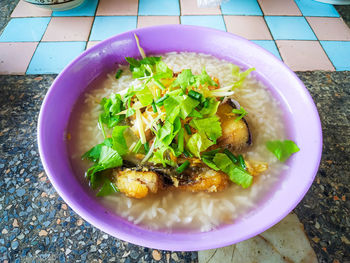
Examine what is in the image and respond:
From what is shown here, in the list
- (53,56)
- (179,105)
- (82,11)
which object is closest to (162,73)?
(179,105)

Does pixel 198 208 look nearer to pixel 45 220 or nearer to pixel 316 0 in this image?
pixel 45 220

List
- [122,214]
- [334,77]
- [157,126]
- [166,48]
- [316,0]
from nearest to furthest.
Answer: [122,214]
[157,126]
[166,48]
[334,77]
[316,0]

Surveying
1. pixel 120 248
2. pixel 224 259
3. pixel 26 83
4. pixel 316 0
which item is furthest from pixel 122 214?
pixel 316 0

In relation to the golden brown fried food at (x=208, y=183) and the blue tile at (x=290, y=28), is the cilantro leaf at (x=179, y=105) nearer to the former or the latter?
the golden brown fried food at (x=208, y=183)

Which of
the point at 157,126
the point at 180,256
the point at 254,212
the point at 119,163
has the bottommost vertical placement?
the point at 180,256

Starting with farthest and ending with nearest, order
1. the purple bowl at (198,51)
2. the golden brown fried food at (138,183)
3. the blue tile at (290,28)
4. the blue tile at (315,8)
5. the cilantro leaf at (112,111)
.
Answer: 1. the blue tile at (315,8)
2. the blue tile at (290,28)
3. the cilantro leaf at (112,111)
4. the golden brown fried food at (138,183)
5. the purple bowl at (198,51)

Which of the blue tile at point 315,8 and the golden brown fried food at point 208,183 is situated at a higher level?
the blue tile at point 315,8

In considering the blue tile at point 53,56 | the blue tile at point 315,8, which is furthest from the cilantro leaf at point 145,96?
the blue tile at point 315,8
